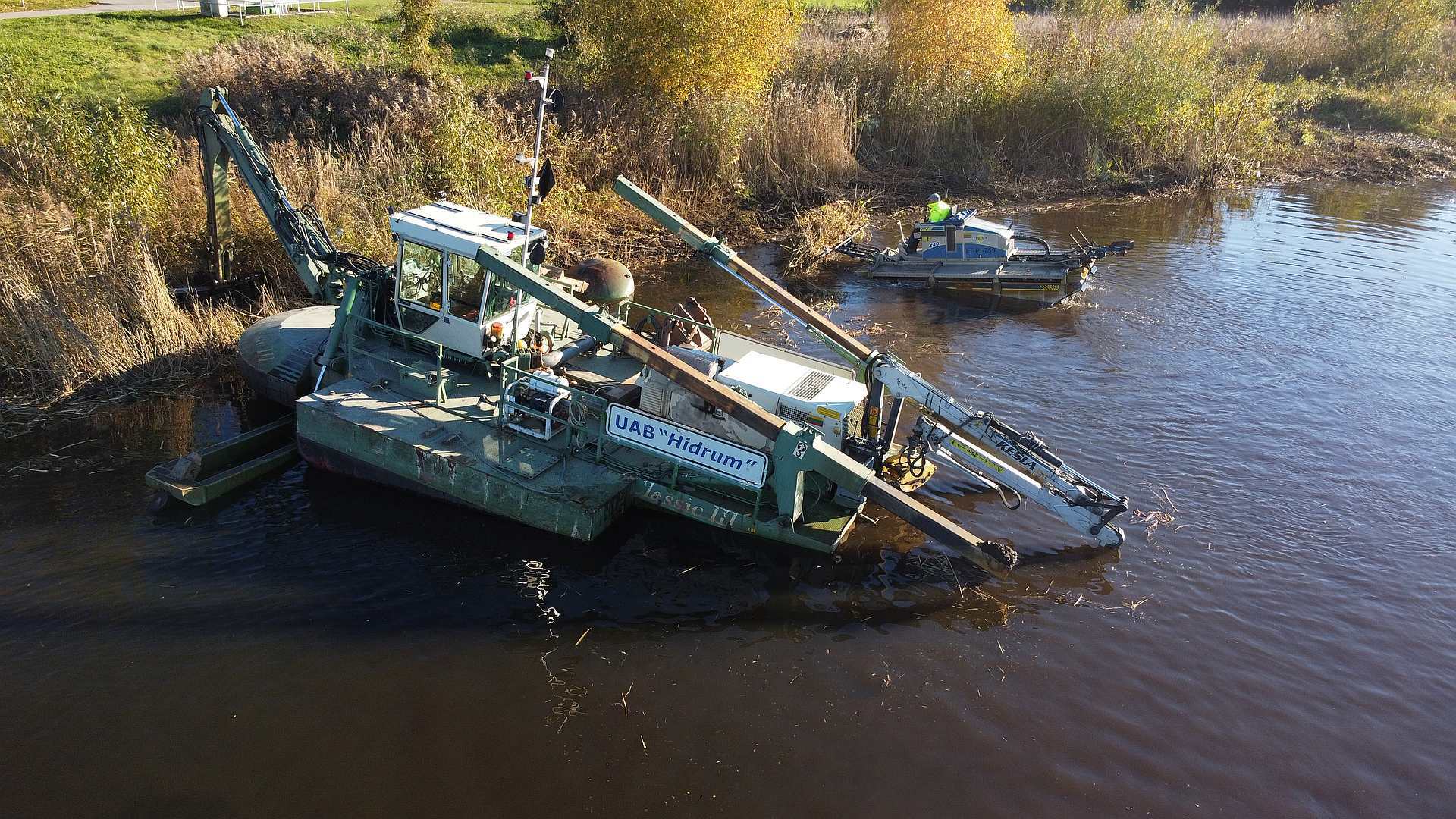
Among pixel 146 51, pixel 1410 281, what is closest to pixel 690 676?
pixel 1410 281

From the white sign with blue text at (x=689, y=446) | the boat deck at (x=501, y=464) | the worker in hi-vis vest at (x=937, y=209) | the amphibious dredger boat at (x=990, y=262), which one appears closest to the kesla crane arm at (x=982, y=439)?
the boat deck at (x=501, y=464)

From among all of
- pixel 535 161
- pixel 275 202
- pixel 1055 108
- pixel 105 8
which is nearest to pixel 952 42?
pixel 1055 108

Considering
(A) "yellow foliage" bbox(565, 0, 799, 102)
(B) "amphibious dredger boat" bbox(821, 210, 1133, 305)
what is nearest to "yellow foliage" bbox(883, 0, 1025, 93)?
(A) "yellow foliage" bbox(565, 0, 799, 102)

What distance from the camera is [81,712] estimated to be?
7570 mm

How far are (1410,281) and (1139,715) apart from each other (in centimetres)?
1944

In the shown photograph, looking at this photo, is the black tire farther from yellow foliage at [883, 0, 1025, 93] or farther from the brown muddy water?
yellow foliage at [883, 0, 1025, 93]

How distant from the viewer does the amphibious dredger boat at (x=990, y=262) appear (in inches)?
744

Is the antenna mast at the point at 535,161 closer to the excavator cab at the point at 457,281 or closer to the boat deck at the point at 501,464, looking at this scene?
the excavator cab at the point at 457,281

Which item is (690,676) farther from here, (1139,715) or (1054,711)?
(1139,715)

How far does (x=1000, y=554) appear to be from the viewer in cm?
925

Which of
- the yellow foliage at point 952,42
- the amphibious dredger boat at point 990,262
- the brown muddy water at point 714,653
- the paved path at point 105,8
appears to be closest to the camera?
the brown muddy water at point 714,653

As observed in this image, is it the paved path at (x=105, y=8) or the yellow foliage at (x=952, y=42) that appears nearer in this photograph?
the paved path at (x=105, y=8)

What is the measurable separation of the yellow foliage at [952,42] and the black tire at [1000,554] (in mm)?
23109

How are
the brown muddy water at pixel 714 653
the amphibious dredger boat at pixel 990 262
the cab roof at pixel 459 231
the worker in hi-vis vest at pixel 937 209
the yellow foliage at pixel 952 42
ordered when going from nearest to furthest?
the brown muddy water at pixel 714 653 → the cab roof at pixel 459 231 → the worker in hi-vis vest at pixel 937 209 → the amphibious dredger boat at pixel 990 262 → the yellow foliage at pixel 952 42
